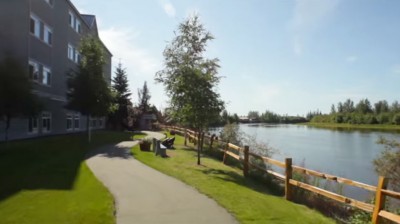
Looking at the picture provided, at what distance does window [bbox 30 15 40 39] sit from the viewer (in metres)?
26.7

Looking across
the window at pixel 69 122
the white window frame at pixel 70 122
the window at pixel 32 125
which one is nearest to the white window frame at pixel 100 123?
the white window frame at pixel 70 122

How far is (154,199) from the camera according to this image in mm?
10438

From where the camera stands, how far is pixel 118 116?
54.6 m

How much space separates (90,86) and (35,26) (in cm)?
559

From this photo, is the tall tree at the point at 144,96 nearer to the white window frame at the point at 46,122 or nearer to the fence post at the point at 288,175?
the white window frame at the point at 46,122

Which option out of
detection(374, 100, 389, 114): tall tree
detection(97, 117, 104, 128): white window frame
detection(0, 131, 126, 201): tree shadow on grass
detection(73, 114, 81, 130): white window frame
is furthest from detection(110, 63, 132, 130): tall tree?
detection(374, 100, 389, 114): tall tree

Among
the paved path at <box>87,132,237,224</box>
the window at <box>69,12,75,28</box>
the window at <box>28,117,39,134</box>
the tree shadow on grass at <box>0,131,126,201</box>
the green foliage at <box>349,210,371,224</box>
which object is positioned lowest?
the green foliage at <box>349,210,371,224</box>

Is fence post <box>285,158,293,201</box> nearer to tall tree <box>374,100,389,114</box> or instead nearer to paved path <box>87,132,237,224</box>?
paved path <box>87,132,237,224</box>

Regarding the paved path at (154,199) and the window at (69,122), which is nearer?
the paved path at (154,199)

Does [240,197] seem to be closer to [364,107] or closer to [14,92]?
[14,92]

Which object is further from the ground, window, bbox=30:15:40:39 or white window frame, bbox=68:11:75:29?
white window frame, bbox=68:11:75:29

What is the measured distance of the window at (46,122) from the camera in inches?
1186

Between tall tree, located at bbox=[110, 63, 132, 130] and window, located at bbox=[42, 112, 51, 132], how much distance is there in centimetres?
2056

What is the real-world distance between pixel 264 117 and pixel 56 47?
14688cm
